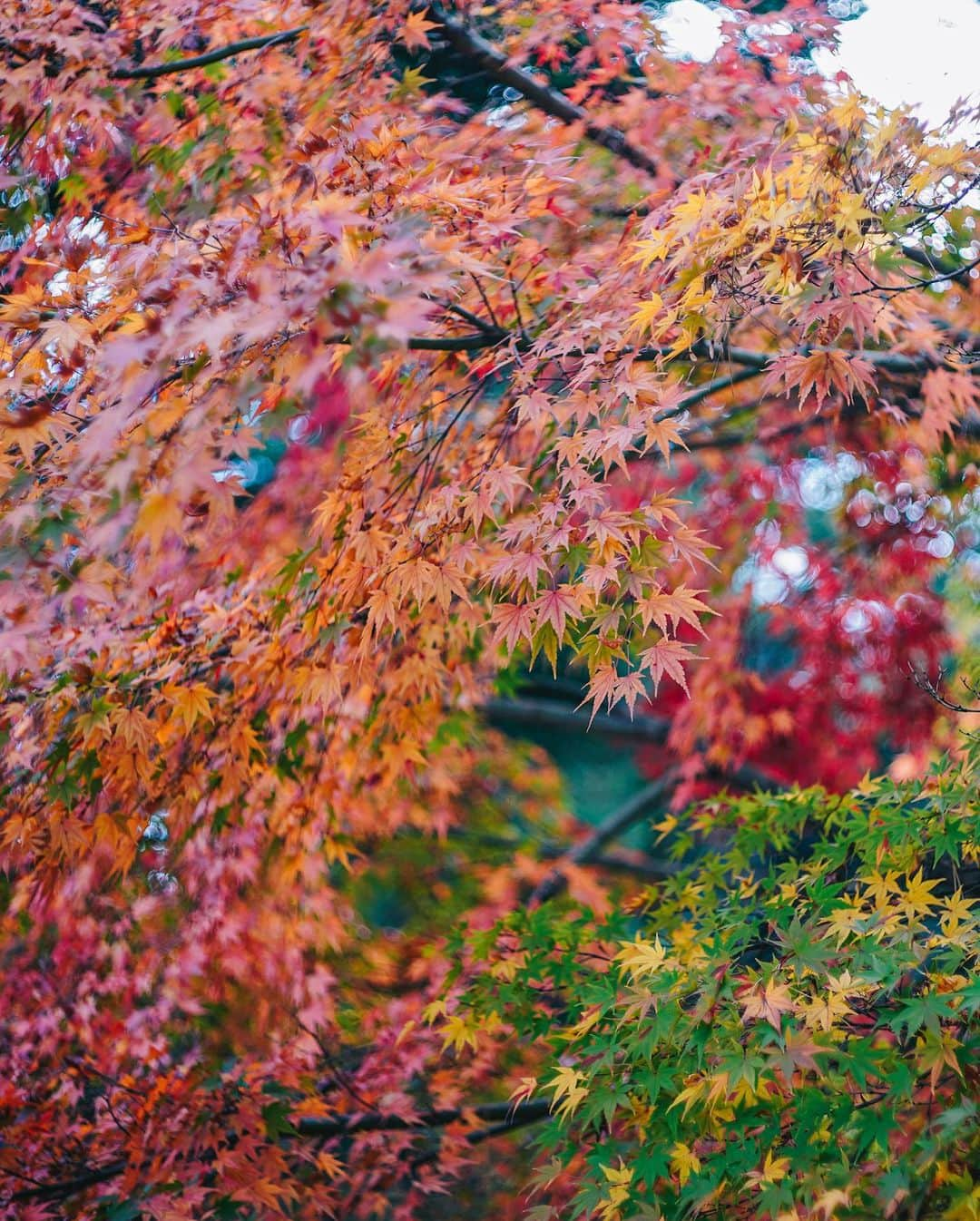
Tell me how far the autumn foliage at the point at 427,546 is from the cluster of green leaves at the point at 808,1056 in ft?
0.06

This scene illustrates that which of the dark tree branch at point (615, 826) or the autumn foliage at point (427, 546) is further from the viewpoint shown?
the dark tree branch at point (615, 826)

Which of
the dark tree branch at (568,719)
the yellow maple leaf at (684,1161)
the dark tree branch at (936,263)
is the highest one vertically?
the dark tree branch at (936,263)

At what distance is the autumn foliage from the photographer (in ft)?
8.04

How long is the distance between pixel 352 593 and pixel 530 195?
127 cm

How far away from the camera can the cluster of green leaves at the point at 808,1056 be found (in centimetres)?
237

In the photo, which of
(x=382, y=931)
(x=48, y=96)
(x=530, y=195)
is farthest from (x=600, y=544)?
(x=382, y=931)

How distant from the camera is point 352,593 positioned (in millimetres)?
2979

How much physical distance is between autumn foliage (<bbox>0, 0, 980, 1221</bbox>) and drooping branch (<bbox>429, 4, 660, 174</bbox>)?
0.02 m

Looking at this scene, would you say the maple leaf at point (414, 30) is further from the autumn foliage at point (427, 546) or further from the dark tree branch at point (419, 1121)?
the dark tree branch at point (419, 1121)

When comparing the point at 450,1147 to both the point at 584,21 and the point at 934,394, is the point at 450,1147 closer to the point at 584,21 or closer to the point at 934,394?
the point at 934,394

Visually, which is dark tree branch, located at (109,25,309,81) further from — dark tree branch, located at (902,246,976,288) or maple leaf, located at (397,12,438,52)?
dark tree branch, located at (902,246,976,288)

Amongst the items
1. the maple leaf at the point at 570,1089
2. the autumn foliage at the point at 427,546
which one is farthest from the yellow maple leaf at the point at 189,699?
the maple leaf at the point at 570,1089

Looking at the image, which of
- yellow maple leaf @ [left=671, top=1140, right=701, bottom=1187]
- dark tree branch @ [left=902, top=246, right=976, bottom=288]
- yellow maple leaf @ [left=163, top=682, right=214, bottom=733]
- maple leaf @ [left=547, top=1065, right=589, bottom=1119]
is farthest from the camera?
dark tree branch @ [left=902, top=246, right=976, bottom=288]

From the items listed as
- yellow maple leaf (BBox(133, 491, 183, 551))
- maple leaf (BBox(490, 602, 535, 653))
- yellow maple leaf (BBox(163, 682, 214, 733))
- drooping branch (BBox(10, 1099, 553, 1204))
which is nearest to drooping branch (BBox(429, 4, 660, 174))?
maple leaf (BBox(490, 602, 535, 653))
